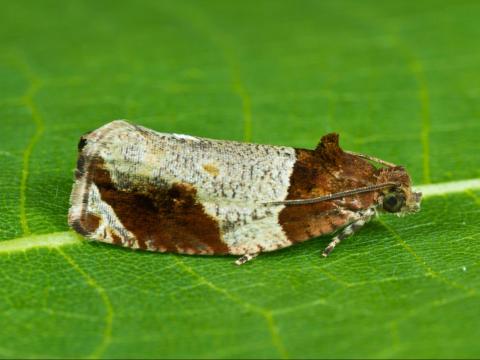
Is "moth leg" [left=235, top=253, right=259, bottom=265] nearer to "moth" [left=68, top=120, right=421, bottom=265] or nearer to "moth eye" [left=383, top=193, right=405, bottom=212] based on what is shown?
"moth" [left=68, top=120, right=421, bottom=265]

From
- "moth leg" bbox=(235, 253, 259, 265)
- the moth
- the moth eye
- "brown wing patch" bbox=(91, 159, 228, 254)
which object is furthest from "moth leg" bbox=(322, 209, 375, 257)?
"brown wing patch" bbox=(91, 159, 228, 254)

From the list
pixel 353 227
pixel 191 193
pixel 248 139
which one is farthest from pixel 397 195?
pixel 248 139

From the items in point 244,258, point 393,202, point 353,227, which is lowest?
point 244,258

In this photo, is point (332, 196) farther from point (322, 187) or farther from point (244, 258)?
point (244, 258)

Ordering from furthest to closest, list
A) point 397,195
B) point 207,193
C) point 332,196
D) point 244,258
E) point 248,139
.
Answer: point 248,139 → point 397,195 → point 332,196 → point 207,193 → point 244,258

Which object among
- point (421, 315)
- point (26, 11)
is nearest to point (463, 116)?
point (421, 315)

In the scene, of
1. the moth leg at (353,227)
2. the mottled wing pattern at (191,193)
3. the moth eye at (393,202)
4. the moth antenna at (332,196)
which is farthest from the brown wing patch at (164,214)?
the moth eye at (393,202)
